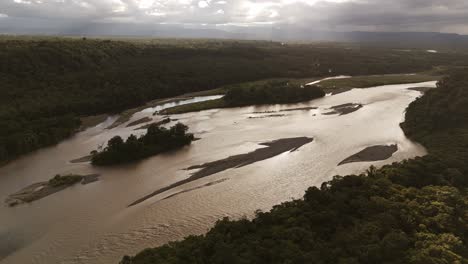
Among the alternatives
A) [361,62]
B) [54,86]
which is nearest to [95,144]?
[54,86]

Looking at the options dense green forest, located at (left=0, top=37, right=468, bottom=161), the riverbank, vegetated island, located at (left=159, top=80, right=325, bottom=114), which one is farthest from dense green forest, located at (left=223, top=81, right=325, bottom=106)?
dense green forest, located at (left=0, top=37, right=468, bottom=161)

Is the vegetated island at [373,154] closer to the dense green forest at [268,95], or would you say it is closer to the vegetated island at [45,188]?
the vegetated island at [45,188]

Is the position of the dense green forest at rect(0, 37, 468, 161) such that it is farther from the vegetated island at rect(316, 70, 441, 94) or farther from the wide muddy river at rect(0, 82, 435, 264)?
the vegetated island at rect(316, 70, 441, 94)

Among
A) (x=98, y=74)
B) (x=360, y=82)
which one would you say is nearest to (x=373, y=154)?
(x=98, y=74)

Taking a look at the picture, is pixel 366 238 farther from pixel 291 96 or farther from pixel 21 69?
pixel 21 69

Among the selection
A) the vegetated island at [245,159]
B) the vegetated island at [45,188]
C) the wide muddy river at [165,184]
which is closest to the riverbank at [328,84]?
the wide muddy river at [165,184]

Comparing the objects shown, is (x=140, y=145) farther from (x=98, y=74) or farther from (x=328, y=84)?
(x=328, y=84)

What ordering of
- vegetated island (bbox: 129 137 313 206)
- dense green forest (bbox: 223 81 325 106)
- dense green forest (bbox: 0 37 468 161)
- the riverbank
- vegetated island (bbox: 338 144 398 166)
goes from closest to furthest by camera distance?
vegetated island (bbox: 129 137 313 206) → vegetated island (bbox: 338 144 398 166) → dense green forest (bbox: 0 37 468 161) → the riverbank → dense green forest (bbox: 223 81 325 106)

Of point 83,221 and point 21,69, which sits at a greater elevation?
point 21,69
